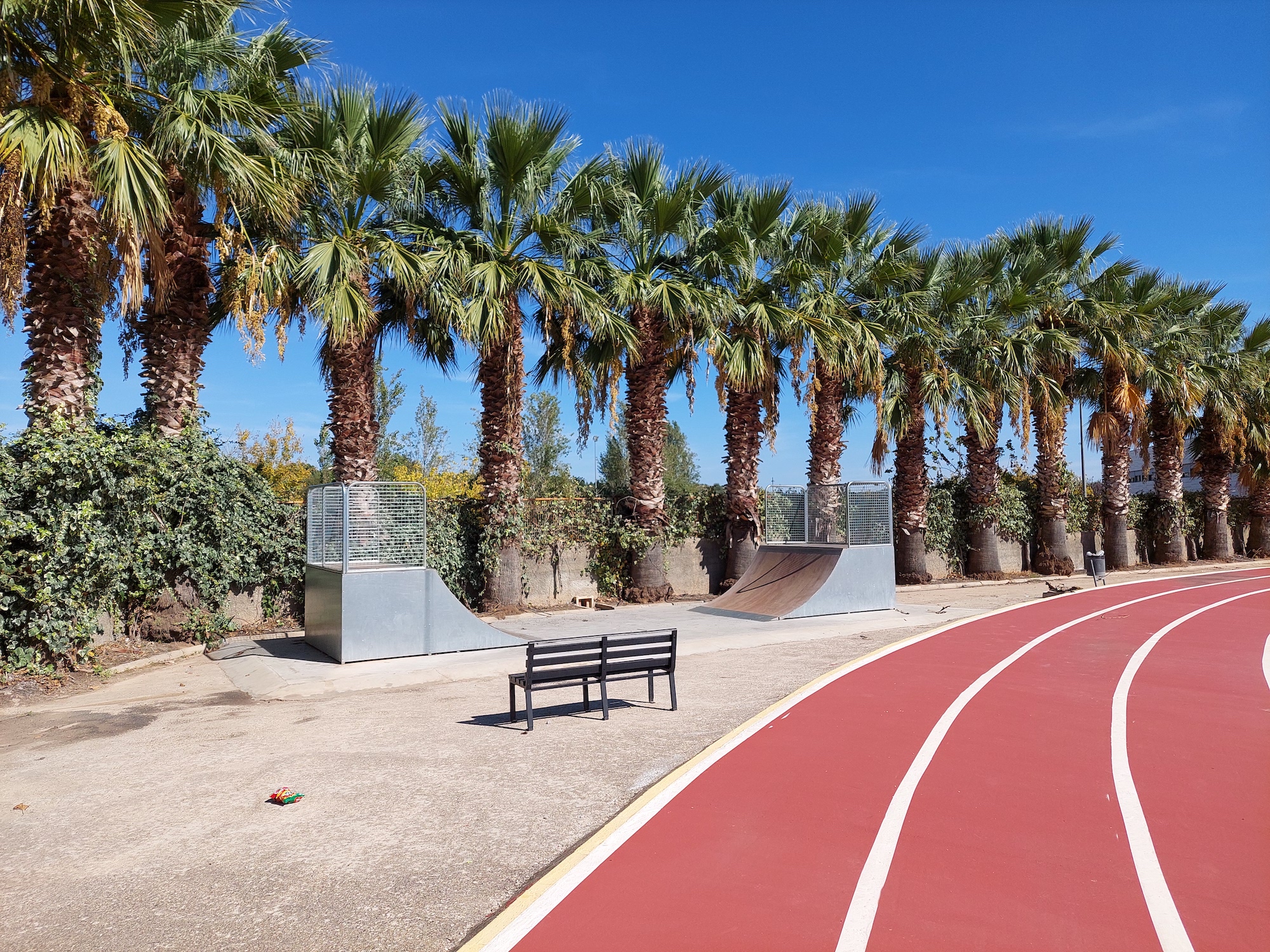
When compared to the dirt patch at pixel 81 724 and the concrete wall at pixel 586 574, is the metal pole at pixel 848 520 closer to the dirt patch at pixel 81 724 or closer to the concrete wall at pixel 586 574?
the concrete wall at pixel 586 574

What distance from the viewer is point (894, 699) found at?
30.7 ft

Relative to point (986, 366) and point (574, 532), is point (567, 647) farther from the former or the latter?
point (986, 366)

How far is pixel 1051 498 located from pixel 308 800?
81.5 feet

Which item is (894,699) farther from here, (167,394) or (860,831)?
(167,394)

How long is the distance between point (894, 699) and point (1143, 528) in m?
27.4

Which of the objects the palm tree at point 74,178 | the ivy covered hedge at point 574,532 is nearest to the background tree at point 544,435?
the ivy covered hedge at point 574,532

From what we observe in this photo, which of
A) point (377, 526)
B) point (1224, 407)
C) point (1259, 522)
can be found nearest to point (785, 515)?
point (377, 526)

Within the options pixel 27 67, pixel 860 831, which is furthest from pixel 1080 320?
pixel 27 67

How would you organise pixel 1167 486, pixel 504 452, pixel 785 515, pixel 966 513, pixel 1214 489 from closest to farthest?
pixel 504 452 → pixel 785 515 → pixel 966 513 → pixel 1167 486 → pixel 1214 489

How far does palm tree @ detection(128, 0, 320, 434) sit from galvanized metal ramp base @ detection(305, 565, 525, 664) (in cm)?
388

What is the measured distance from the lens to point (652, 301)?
17547mm

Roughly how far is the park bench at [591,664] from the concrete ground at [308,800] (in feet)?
1.14

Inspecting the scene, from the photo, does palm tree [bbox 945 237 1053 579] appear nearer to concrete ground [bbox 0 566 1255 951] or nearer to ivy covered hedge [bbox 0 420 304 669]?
concrete ground [bbox 0 566 1255 951]

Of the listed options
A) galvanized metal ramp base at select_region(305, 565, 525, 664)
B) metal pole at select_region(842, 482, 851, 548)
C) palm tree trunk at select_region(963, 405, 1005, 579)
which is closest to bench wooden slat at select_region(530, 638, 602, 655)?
galvanized metal ramp base at select_region(305, 565, 525, 664)
